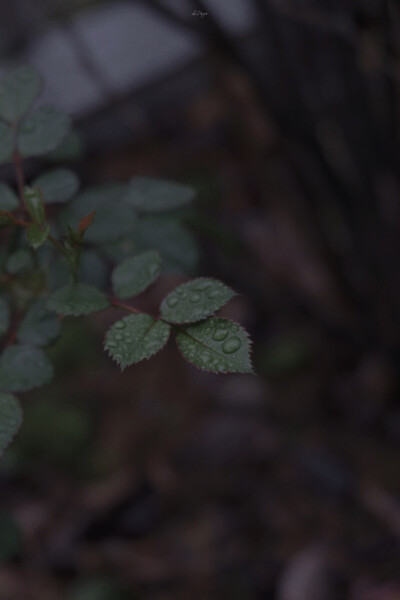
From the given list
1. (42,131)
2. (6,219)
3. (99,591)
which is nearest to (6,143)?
(42,131)

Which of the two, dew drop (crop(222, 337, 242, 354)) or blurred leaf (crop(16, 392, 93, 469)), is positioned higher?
dew drop (crop(222, 337, 242, 354))

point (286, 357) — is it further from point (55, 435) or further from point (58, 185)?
point (58, 185)

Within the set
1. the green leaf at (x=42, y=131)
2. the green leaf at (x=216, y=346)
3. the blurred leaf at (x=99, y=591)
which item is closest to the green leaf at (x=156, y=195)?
the green leaf at (x=42, y=131)

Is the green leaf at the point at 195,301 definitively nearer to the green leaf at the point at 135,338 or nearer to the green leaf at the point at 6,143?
the green leaf at the point at 135,338

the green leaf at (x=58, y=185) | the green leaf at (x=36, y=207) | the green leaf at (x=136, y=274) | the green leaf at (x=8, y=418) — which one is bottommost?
the green leaf at (x=8, y=418)

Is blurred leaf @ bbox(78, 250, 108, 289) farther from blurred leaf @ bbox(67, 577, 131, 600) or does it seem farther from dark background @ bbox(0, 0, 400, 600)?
blurred leaf @ bbox(67, 577, 131, 600)

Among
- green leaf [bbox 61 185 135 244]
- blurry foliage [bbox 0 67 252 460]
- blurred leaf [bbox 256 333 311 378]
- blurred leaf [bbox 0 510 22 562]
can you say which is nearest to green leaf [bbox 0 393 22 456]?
blurry foliage [bbox 0 67 252 460]

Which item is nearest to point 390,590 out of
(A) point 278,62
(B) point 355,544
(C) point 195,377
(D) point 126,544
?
(B) point 355,544
